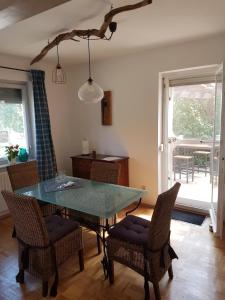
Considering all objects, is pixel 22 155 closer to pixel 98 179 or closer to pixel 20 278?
pixel 98 179

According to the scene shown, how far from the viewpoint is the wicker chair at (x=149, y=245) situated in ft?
5.49

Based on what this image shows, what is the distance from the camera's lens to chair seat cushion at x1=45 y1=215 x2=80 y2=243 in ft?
6.46

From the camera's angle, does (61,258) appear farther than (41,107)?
No

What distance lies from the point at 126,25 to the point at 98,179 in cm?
175

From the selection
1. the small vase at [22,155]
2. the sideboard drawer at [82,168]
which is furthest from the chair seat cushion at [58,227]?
the small vase at [22,155]

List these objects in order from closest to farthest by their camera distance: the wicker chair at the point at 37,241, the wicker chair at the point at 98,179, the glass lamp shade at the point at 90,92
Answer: the wicker chair at the point at 37,241, the glass lamp shade at the point at 90,92, the wicker chair at the point at 98,179

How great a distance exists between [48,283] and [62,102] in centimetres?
302

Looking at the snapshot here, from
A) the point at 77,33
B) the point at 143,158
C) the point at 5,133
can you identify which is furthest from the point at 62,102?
the point at 77,33

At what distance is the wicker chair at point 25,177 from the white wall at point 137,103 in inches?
55.6

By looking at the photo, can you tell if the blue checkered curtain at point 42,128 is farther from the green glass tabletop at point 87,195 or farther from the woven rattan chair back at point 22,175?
the green glass tabletop at point 87,195

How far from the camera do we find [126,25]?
2344mm

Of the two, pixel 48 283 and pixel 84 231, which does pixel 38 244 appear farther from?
pixel 84 231

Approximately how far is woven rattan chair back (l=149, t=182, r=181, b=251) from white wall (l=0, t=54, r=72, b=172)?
288cm

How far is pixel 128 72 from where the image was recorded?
3561 millimetres
